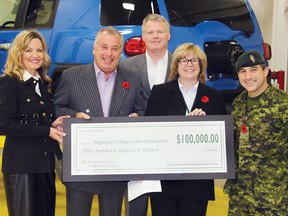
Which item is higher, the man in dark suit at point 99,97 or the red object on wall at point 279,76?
the red object on wall at point 279,76

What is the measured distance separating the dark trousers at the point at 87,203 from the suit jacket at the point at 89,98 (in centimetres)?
3

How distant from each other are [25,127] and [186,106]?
0.84 m

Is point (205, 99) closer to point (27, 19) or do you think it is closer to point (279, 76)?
point (27, 19)

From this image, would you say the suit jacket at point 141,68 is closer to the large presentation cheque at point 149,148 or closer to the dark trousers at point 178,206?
the large presentation cheque at point 149,148

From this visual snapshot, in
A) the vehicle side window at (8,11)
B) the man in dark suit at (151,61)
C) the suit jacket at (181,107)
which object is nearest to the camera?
the suit jacket at (181,107)

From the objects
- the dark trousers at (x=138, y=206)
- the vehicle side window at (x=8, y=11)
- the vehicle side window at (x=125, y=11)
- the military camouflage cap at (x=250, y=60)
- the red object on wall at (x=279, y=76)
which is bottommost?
the dark trousers at (x=138, y=206)

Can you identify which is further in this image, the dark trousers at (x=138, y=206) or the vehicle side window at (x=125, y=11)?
the vehicle side window at (x=125, y=11)

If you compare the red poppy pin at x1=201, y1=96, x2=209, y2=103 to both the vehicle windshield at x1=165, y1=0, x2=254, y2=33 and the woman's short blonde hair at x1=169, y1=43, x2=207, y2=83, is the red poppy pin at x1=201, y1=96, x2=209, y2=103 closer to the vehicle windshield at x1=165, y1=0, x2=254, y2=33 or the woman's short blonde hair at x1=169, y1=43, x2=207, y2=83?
the woman's short blonde hair at x1=169, y1=43, x2=207, y2=83

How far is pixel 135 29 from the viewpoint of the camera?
13.6 feet

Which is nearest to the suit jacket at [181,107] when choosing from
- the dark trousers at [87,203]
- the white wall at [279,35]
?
the dark trousers at [87,203]

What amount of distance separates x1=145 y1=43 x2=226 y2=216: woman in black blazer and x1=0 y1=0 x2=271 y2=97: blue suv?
1.47 m

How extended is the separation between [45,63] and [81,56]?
5.31 feet

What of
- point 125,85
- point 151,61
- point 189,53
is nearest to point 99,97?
point 125,85

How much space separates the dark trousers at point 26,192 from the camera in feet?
8.24
